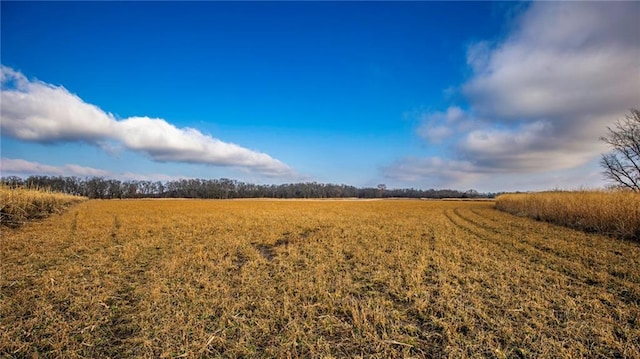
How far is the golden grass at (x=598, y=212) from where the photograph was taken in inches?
520

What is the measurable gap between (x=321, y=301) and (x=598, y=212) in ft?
57.2

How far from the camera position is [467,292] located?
19.7 feet

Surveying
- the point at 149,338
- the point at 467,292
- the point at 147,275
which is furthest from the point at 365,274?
the point at 147,275

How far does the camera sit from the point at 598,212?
1546cm

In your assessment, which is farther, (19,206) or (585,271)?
(19,206)

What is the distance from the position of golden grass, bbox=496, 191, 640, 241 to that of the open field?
12.4ft

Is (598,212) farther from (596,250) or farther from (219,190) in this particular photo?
(219,190)

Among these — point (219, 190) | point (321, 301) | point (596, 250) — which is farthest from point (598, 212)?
point (219, 190)

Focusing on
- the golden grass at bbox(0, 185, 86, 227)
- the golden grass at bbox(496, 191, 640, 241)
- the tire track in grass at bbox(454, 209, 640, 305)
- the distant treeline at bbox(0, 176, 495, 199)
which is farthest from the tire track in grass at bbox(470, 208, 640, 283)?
the distant treeline at bbox(0, 176, 495, 199)

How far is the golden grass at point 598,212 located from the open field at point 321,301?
377cm

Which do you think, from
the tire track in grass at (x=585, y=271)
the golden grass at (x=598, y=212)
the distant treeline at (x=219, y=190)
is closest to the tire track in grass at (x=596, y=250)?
the tire track in grass at (x=585, y=271)

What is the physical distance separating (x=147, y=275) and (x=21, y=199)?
16.4m

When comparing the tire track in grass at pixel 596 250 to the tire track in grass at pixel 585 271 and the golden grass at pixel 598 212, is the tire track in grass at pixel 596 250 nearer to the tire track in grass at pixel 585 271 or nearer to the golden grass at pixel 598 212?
the tire track in grass at pixel 585 271

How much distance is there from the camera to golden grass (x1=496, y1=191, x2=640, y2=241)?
13.2m
